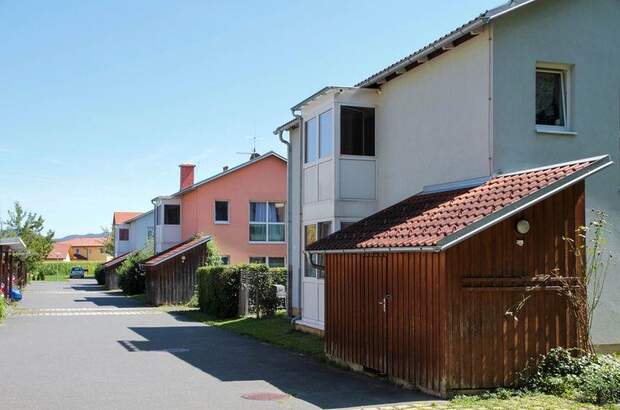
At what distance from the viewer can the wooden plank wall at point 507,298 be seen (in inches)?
418

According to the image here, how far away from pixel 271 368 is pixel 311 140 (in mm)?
7421

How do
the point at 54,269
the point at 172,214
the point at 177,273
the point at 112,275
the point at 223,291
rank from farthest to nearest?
the point at 54,269 → the point at 112,275 → the point at 172,214 → the point at 177,273 → the point at 223,291

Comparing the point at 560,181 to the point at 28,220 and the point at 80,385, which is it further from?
the point at 28,220

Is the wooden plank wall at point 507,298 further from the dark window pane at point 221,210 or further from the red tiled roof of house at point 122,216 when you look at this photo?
the red tiled roof of house at point 122,216

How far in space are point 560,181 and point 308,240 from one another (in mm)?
9971

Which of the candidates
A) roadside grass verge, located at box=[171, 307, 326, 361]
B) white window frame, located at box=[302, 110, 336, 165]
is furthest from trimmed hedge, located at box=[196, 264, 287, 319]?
white window frame, located at box=[302, 110, 336, 165]

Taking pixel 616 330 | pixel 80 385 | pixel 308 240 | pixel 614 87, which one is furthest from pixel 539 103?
pixel 80 385

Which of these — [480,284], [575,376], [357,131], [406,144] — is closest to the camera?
[575,376]

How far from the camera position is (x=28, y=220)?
2879 inches

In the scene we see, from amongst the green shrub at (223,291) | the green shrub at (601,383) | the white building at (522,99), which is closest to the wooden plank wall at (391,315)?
the green shrub at (601,383)

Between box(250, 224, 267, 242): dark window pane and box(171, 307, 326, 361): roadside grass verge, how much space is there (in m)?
9.11

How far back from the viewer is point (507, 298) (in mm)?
10961

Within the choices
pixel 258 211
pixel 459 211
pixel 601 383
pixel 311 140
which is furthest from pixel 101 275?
pixel 601 383

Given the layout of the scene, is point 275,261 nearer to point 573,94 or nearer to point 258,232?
point 258,232
